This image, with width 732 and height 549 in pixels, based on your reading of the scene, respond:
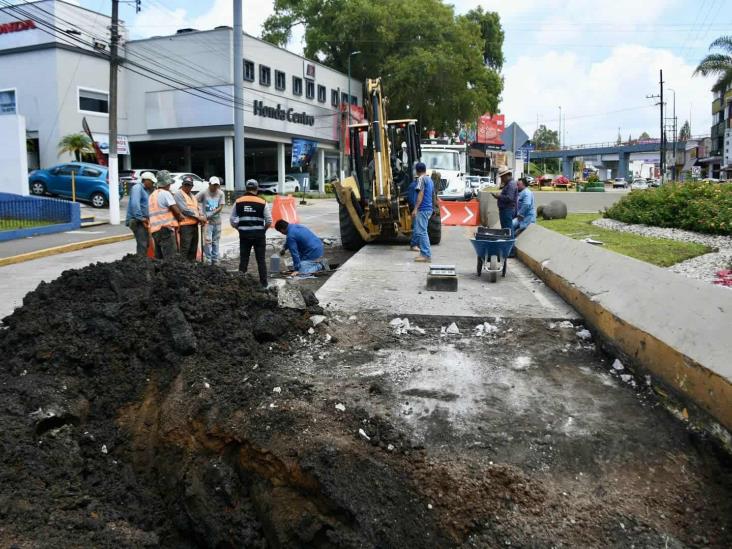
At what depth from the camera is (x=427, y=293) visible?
816 cm

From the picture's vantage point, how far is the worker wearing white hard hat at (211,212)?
34.3 feet

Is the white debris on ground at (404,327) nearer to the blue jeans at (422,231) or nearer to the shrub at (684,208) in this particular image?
the blue jeans at (422,231)

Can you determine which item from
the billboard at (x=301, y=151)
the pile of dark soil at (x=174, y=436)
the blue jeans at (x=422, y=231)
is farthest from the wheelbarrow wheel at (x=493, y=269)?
the billboard at (x=301, y=151)

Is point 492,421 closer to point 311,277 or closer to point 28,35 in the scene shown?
point 311,277

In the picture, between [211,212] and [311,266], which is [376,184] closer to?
[311,266]

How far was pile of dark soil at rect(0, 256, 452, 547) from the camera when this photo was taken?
3811mm

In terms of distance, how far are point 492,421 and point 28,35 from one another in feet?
112

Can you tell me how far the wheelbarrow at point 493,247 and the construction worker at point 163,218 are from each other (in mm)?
4491

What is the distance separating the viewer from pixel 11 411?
15.0 feet

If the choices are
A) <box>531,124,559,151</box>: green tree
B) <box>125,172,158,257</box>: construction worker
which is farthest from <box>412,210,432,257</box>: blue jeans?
<box>531,124,559,151</box>: green tree

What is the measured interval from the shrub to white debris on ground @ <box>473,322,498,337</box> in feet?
22.8

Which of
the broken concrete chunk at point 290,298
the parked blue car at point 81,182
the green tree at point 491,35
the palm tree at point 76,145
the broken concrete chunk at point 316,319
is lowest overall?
the broken concrete chunk at point 316,319

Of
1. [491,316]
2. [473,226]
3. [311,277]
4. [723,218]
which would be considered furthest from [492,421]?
[473,226]

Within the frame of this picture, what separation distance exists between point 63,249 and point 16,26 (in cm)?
2291
